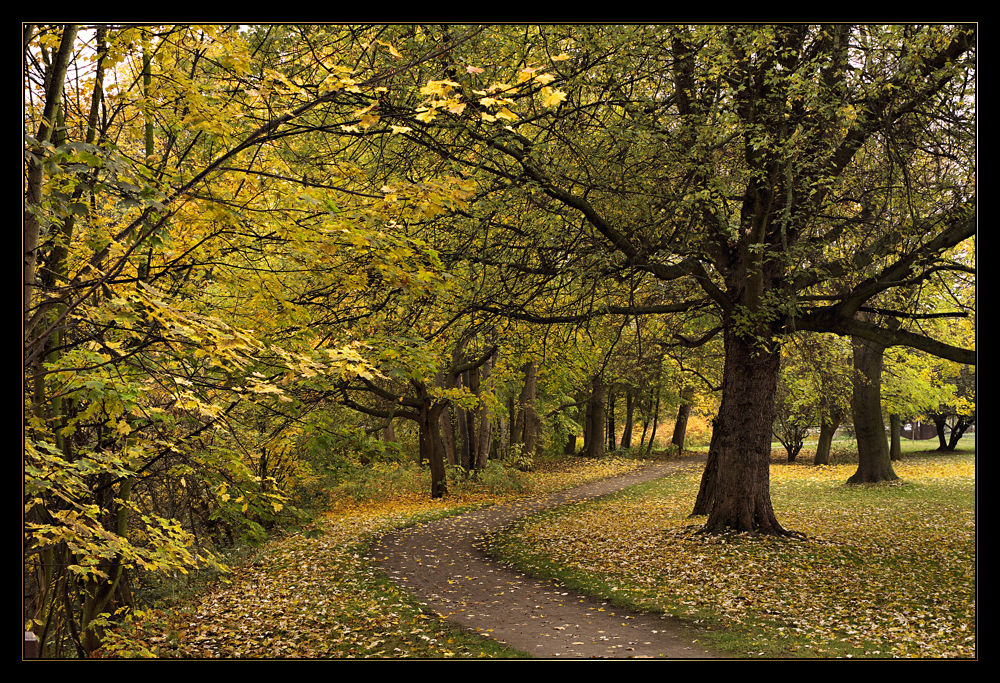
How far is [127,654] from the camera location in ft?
21.0

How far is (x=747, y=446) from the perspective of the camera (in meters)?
12.5

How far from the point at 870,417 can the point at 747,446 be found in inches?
478

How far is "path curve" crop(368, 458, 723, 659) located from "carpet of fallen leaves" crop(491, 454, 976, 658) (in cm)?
48

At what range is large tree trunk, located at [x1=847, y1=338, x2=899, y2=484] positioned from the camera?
21703mm

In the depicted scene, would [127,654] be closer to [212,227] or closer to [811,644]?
[212,227]

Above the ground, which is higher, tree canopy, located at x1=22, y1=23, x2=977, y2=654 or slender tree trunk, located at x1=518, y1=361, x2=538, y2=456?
tree canopy, located at x1=22, y1=23, x2=977, y2=654

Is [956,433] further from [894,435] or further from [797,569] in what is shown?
[797,569]

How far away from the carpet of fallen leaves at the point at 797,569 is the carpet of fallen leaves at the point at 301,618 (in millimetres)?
2867

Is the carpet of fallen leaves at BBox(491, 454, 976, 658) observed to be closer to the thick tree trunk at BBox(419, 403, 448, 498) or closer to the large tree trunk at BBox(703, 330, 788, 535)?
the large tree trunk at BBox(703, 330, 788, 535)

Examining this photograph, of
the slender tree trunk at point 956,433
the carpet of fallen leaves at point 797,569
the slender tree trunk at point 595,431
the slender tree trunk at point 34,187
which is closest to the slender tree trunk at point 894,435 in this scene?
the slender tree trunk at point 956,433

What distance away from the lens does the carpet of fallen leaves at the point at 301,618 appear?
773 cm

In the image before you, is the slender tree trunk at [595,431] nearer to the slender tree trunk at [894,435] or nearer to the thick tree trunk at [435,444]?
the slender tree trunk at [894,435]

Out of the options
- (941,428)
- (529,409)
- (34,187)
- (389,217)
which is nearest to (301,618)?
(389,217)

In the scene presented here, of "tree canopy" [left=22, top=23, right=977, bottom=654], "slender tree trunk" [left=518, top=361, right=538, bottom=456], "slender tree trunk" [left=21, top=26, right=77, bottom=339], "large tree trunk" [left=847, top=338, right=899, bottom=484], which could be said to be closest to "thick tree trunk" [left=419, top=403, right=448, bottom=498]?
"slender tree trunk" [left=518, top=361, right=538, bottom=456]
